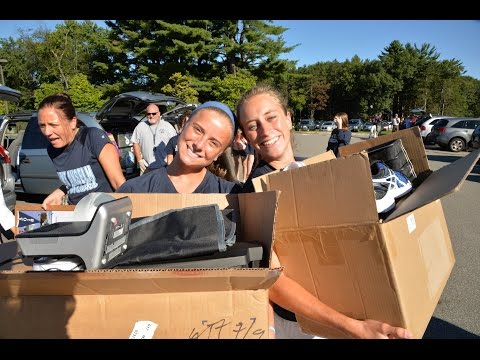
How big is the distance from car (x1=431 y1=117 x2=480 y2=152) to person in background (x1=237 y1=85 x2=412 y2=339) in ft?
57.9

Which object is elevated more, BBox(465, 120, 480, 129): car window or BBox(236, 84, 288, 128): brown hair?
BBox(236, 84, 288, 128): brown hair

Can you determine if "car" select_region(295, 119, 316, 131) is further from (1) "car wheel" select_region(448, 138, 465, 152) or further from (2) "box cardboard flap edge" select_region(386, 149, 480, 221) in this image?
(2) "box cardboard flap edge" select_region(386, 149, 480, 221)

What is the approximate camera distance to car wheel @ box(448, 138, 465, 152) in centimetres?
1670

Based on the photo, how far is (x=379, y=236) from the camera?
1.16 metres

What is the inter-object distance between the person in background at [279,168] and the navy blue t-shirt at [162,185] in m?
0.21

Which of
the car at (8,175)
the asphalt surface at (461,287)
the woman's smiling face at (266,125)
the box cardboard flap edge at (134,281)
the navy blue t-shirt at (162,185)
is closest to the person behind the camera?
the box cardboard flap edge at (134,281)

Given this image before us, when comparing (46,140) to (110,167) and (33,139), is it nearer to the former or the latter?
(33,139)

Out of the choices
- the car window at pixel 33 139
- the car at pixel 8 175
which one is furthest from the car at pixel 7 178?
the car window at pixel 33 139

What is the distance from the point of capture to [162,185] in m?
1.91

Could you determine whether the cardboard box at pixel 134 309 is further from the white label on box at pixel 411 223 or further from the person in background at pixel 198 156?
the person in background at pixel 198 156

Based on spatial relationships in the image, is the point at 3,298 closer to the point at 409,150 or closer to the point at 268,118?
→ the point at 268,118

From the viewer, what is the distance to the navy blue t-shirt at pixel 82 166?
8.59 ft

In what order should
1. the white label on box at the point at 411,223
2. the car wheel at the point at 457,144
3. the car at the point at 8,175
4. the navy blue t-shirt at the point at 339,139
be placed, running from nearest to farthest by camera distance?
the white label on box at the point at 411,223
the car at the point at 8,175
the navy blue t-shirt at the point at 339,139
the car wheel at the point at 457,144

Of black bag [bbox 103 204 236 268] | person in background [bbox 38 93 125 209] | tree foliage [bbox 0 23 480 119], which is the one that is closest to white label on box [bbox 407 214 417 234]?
black bag [bbox 103 204 236 268]
